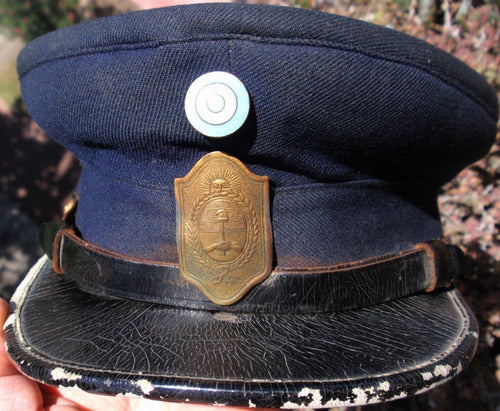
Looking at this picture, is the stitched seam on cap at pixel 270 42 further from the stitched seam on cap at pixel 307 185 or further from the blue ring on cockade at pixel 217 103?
the stitched seam on cap at pixel 307 185

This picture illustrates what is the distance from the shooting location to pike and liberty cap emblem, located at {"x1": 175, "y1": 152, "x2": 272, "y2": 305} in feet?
2.06

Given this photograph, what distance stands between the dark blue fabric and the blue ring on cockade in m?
0.02

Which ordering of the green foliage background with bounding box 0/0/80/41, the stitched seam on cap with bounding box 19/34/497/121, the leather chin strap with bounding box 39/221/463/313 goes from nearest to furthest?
the stitched seam on cap with bounding box 19/34/497/121
the leather chin strap with bounding box 39/221/463/313
the green foliage background with bounding box 0/0/80/41

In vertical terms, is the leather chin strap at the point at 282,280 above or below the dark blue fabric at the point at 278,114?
below

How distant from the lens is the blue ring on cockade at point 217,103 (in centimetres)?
57

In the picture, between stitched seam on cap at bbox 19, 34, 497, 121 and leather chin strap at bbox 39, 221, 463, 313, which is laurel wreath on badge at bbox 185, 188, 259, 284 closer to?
leather chin strap at bbox 39, 221, 463, 313

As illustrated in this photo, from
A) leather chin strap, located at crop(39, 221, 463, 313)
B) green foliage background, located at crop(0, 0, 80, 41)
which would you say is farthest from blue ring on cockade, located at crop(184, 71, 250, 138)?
green foliage background, located at crop(0, 0, 80, 41)

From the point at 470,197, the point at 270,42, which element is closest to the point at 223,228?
the point at 270,42

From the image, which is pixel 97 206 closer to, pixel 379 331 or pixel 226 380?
pixel 226 380

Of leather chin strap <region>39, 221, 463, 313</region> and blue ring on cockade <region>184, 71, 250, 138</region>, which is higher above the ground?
blue ring on cockade <region>184, 71, 250, 138</region>

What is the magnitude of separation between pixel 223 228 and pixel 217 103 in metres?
0.18

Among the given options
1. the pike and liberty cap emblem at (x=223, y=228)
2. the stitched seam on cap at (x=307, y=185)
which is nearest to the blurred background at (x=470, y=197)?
the stitched seam on cap at (x=307, y=185)

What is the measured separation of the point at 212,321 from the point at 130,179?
0.90 feet

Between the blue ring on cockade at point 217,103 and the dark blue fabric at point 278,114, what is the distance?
2 cm
